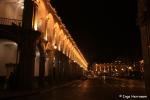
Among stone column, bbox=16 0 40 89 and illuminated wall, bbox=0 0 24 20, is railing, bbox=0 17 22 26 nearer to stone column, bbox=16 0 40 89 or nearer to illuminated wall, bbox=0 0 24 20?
stone column, bbox=16 0 40 89

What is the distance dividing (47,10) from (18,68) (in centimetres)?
1497

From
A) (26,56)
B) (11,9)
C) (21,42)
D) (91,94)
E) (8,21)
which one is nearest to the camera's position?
(91,94)

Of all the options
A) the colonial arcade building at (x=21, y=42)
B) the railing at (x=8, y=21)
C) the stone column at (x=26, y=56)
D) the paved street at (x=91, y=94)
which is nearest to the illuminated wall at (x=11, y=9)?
the colonial arcade building at (x=21, y=42)

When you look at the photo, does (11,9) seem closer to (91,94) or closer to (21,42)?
(21,42)

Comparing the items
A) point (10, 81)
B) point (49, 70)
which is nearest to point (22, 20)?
point (10, 81)

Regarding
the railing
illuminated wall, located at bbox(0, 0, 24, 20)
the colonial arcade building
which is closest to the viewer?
the colonial arcade building

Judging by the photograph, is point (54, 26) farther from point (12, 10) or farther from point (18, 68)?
point (18, 68)

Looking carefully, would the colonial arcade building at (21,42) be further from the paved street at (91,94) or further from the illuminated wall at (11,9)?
the paved street at (91,94)

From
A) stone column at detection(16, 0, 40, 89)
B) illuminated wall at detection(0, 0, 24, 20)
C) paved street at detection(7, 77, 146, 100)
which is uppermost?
illuminated wall at detection(0, 0, 24, 20)

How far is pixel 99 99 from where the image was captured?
1734 centimetres

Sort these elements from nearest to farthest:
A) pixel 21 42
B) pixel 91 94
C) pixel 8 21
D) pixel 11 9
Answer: pixel 91 94
pixel 21 42
pixel 8 21
pixel 11 9

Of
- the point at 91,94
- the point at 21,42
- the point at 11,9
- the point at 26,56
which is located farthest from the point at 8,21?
the point at 91,94

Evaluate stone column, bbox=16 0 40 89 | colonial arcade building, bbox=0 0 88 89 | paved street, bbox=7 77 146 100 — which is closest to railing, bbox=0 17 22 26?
colonial arcade building, bbox=0 0 88 89

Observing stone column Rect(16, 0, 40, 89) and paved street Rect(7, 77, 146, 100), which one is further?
stone column Rect(16, 0, 40, 89)
